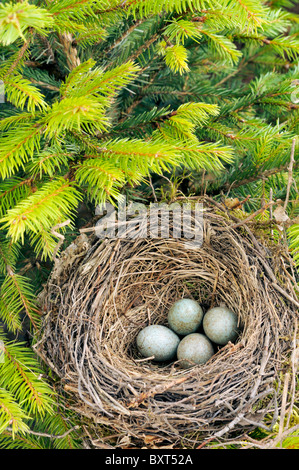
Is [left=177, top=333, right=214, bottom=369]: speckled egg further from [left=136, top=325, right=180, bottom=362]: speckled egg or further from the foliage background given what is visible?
the foliage background

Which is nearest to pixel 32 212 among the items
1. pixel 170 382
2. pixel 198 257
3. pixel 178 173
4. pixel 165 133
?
pixel 165 133

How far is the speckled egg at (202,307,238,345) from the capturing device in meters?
1.11

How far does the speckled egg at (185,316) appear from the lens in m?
1.19

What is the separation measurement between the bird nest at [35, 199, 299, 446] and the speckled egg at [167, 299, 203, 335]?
7cm

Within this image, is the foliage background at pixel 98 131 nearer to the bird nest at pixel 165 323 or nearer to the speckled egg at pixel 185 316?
the bird nest at pixel 165 323

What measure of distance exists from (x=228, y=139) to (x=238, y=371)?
561mm

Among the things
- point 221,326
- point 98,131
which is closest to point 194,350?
point 221,326

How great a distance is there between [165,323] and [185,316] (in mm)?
125

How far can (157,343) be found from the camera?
1146 millimetres

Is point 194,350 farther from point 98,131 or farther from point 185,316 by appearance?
point 98,131

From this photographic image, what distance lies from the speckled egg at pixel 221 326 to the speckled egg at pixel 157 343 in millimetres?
104

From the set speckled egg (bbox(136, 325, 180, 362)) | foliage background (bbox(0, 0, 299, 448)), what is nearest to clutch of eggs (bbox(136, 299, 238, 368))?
speckled egg (bbox(136, 325, 180, 362))

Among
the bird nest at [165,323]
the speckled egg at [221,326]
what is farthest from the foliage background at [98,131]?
the speckled egg at [221,326]
